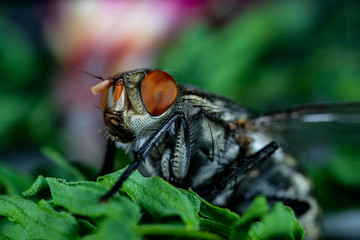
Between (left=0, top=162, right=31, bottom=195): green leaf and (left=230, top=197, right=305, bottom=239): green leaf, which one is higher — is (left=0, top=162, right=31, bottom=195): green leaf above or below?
below

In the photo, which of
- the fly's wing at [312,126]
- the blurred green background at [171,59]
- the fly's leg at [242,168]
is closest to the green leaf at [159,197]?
the fly's leg at [242,168]

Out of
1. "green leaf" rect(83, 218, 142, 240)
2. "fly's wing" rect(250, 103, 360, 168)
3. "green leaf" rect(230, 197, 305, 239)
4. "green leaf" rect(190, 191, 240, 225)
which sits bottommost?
"green leaf" rect(83, 218, 142, 240)

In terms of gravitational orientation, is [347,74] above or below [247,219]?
above

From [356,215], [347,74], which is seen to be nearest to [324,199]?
[356,215]

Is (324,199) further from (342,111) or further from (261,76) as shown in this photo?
(261,76)

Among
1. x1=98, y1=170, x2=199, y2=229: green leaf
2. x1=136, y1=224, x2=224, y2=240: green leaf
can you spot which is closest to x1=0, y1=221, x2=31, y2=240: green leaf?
x1=98, y1=170, x2=199, y2=229: green leaf

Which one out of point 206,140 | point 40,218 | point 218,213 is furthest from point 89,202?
point 206,140

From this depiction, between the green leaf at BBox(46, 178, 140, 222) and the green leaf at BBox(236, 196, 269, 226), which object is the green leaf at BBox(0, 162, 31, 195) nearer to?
the green leaf at BBox(46, 178, 140, 222)

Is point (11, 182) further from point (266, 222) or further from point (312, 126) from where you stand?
point (312, 126)
